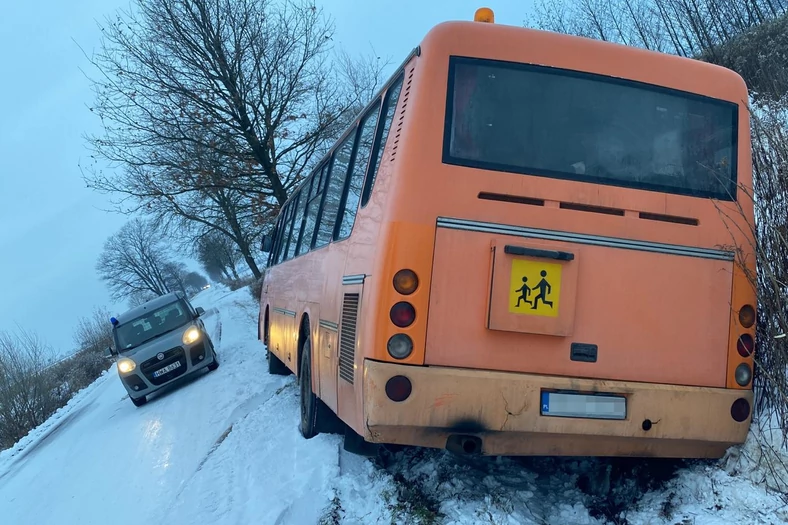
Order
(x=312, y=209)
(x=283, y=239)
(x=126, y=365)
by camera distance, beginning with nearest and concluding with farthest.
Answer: (x=312, y=209) → (x=283, y=239) → (x=126, y=365)

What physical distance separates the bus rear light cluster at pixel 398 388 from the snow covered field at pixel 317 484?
1.06 metres

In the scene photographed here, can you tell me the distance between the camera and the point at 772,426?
3863 millimetres

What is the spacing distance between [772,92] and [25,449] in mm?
14227

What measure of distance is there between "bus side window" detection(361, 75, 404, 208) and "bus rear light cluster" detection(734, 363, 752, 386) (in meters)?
2.61

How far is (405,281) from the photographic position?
3412mm

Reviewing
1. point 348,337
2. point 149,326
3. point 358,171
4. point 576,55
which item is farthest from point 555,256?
point 149,326

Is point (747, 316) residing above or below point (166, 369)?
A: above

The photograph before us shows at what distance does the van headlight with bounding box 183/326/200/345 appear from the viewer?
1256cm

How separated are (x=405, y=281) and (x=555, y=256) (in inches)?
34.9

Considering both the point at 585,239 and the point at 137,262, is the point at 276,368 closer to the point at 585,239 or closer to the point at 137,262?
the point at 585,239

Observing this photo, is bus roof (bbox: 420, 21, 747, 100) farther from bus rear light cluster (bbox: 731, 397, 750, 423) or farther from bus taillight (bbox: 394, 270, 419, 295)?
bus rear light cluster (bbox: 731, 397, 750, 423)

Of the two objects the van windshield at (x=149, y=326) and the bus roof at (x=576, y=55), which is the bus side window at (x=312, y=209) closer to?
the bus roof at (x=576, y=55)

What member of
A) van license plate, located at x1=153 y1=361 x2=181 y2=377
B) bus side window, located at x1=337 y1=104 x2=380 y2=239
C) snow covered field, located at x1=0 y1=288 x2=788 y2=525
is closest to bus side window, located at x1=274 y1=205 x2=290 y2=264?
snow covered field, located at x1=0 y1=288 x2=788 y2=525

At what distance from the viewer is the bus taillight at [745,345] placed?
3.72 meters
